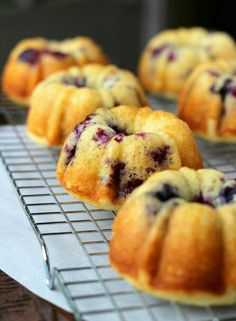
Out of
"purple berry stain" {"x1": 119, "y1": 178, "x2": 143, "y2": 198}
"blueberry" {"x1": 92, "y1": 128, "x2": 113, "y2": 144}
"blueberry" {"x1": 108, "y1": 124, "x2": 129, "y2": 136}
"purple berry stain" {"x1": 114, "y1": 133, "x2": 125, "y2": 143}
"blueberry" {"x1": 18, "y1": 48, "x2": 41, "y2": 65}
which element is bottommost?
"purple berry stain" {"x1": 119, "y1": 178, "x2": 143, "y2": 198}

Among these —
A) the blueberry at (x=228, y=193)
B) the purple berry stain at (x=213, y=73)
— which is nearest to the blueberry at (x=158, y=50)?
Answer: the purple berry stain at (x=213, y=73)

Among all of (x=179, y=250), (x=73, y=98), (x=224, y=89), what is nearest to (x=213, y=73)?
(x=224, y=89)

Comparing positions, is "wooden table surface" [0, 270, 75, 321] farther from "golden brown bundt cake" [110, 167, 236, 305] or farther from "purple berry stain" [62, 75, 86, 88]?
"purple berry stain" [62, 75, 86, 88]

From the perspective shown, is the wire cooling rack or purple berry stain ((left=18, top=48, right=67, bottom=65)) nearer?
the wire cooling rack

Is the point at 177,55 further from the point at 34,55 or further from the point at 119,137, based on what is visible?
the point at 119,137

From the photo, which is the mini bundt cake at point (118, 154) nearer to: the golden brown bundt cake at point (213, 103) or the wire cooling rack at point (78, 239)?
the wire cooling rack at point (78, 239)

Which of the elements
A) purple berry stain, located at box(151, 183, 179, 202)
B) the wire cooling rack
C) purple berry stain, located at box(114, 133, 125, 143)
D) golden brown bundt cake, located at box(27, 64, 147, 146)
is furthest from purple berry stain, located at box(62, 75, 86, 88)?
purple berry stain, located at box(151, 183, 179, 202)
